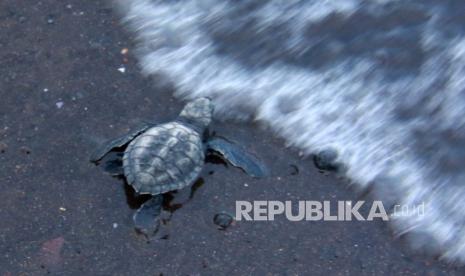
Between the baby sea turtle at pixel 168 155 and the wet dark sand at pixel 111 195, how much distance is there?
78 millimetres

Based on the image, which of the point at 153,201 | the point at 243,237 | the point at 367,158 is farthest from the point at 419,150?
the point at 153,201

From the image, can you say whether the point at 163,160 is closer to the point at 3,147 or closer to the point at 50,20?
the point at 3,147

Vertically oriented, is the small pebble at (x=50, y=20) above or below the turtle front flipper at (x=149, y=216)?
above

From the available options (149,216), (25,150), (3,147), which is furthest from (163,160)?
(3,147)

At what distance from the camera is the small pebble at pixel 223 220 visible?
3.10 meters

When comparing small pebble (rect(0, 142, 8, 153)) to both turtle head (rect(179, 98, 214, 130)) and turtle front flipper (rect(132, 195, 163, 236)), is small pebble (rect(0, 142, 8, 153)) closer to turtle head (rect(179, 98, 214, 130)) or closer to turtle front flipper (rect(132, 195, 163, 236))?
turtle front flipper (rect(132, 195, 163, 236))

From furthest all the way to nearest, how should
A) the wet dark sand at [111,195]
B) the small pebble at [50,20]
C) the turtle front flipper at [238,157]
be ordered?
the small pebble at [50,20] < the turtle front flipper at [238,157] < the wet dark sand at [111,195]

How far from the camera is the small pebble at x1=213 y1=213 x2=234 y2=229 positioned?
122 inches

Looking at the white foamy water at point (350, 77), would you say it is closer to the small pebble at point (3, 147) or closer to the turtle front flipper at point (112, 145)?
the turtle front flipper at point (112, 145)

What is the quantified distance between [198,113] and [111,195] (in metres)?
0.61

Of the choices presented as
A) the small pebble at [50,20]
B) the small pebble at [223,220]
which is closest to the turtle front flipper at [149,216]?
the small pebble at [223,220]

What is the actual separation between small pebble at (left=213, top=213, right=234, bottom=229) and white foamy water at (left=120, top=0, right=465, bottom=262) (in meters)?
0.59

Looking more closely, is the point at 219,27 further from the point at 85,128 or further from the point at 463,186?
the point at 463,186

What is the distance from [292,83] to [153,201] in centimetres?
115
